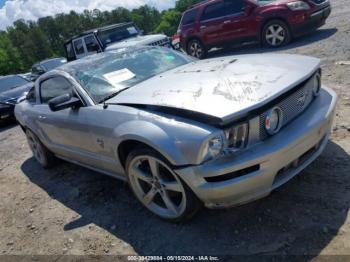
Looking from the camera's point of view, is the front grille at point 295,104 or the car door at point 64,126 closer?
the front grille at point 295,104

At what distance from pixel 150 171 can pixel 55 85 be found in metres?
2.01

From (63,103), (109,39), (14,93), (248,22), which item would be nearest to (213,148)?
(63,103)

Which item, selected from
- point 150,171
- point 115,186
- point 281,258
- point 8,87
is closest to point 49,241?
point 115,186

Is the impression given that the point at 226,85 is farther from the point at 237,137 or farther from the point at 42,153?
the point at 42,153

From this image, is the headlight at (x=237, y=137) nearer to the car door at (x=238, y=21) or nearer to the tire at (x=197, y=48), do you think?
the car door at (x=238, y=21)

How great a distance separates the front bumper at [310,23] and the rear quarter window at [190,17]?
3.34 meters

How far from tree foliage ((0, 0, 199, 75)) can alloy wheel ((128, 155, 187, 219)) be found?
66.1 m

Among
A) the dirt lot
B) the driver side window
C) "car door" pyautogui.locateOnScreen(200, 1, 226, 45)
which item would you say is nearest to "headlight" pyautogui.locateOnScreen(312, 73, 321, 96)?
the dirt lot

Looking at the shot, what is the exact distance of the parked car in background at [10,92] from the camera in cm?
966

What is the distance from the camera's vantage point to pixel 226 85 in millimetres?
3068

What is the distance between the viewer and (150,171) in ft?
10.8

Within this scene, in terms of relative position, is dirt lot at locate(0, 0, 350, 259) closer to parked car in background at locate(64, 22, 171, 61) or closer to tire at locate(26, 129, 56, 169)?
tire at locate(26, 129, 56, 169)

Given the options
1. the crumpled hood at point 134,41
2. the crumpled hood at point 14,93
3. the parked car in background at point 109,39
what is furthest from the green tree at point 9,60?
the crumpled hood at point 14,93

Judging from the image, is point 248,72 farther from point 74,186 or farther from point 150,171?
point 74,186
